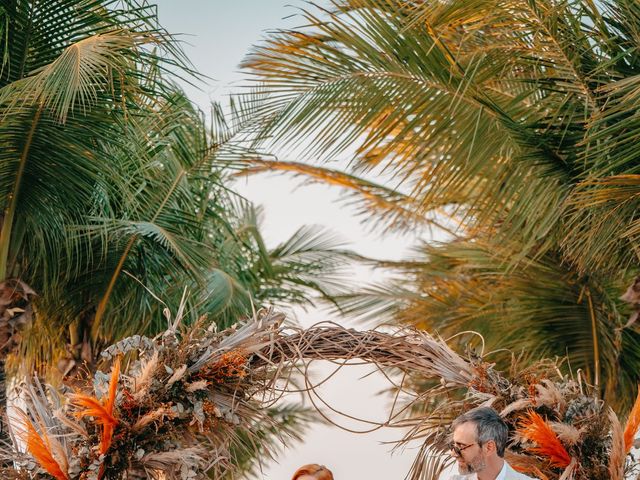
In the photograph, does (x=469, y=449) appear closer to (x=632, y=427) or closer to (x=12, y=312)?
(x=632, y=427)

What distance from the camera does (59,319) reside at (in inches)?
381

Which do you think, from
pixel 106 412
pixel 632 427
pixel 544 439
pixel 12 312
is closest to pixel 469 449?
pixel 544 439

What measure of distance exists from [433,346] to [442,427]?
1.76 feet

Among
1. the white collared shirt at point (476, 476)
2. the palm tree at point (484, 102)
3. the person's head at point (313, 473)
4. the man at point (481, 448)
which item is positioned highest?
the palm tree at point (484, 102)

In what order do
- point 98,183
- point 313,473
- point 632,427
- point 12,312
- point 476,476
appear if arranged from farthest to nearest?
point 98,183 → point 12,312 → point 313,473 → point 632,427 → point 476,476

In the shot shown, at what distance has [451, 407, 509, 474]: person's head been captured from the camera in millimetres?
4793

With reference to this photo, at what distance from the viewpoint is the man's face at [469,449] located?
479 centimetres

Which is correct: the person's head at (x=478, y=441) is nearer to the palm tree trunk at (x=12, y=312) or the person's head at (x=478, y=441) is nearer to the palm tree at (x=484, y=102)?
the palm tree at (x=484, y=102)

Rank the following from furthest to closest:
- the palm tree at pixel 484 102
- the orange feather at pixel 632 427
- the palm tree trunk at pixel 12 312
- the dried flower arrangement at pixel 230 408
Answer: the palm tree trunk at pixel 12 312 < the palm tree at pixel 484 102 < the orange feather at pixel 632 427 < the dried flower arrangement at pixel 230 408

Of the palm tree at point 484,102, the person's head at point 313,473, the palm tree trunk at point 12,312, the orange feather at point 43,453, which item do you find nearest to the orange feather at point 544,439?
the person's head at point 313,473

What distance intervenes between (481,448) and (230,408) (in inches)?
54.7

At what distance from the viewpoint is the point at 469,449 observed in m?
4.80

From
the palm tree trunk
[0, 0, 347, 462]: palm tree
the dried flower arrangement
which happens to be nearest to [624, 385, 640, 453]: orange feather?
the dried flower arrangement

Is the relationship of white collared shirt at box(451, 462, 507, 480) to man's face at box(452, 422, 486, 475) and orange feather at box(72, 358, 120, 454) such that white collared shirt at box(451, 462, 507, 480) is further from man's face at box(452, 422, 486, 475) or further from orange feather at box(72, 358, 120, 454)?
orange feather at box(72, 358, 120, 454)
